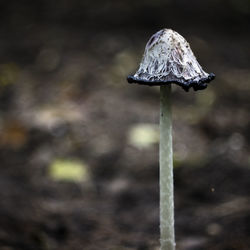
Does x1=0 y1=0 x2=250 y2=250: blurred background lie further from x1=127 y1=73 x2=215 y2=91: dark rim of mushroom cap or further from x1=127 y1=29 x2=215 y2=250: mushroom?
x1=127 y1=73 x2=215 y2=91: dark rim of mushroom cap

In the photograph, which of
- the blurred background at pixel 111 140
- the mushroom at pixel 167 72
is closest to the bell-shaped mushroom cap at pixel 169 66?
the mushroom at pixel 167 72

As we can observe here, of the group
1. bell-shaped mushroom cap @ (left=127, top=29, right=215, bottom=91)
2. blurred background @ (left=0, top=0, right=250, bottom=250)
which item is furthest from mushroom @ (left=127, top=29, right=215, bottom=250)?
blurred background @ (left=0, top=0, right=250, bottom=250)

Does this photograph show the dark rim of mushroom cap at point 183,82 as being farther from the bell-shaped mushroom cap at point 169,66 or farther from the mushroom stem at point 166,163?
the mushroom stem at point 166,163

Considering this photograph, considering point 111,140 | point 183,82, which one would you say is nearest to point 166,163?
point 183,82

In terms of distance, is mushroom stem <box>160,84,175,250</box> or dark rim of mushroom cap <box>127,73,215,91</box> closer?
dark rim of mushroom cap <box>127,73,215,91</box>

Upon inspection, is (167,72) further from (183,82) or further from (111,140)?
(111,140)

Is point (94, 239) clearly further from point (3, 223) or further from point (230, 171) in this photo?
point (230, 171)

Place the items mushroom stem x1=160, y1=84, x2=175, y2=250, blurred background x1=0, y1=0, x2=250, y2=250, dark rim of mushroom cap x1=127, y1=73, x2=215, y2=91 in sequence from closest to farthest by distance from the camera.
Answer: dark rim of mushroom cap x1=127, y1=73, x2=215, y2=91 → mushroom stem x1=160, y1=84, x2=175, y2=250 → blurred background x1=0, y1=0, x2=250, y2=250
